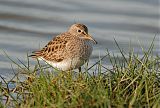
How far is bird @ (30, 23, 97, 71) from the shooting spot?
33.0ft

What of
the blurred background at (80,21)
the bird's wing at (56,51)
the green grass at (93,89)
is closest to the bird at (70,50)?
the bird's wing at (56,51)

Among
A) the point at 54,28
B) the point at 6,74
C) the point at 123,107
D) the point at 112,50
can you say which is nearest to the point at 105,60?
the point at 112,50

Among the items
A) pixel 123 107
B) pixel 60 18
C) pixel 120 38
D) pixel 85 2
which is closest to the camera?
pixel 123 107

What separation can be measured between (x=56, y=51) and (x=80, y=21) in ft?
17.3

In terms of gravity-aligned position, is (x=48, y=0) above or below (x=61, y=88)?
above

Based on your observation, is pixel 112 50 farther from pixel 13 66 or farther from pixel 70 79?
pixel 70 79

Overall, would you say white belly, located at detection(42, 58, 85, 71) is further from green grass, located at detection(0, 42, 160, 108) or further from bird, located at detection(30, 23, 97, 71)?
green grass, located at detection(0, 42, 160, 108)

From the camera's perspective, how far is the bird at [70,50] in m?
10.1

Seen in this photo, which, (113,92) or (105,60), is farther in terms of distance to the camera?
(105,60)

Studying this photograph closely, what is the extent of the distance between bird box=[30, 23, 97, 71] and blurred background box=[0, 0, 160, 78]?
2601 mm

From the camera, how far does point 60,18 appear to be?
16.2 m

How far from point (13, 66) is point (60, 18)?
15.5ft

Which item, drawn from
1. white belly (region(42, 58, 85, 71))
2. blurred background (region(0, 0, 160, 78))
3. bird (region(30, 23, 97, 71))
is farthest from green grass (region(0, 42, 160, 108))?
blurred background (region(0, 0, 160, 78))

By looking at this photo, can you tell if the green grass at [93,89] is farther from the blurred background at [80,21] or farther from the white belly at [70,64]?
the blurred background at [80,21]
